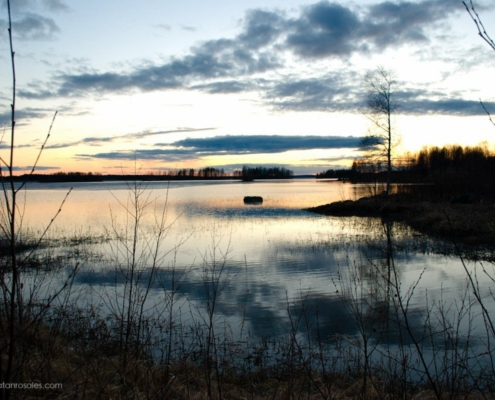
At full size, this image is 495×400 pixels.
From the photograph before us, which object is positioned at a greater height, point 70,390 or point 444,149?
point 444,149

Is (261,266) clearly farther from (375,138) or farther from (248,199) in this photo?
(248,199)

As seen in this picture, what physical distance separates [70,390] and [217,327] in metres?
3.93

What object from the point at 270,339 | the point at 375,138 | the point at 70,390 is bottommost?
the point at 270,339

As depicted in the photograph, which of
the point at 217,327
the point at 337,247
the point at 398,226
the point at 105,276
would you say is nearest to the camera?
the point at 217,327

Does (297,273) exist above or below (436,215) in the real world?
below

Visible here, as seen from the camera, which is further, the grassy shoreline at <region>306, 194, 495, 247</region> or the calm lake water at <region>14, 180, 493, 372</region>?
the grassy shoreline at <region>306, 194, 495, 247</region>

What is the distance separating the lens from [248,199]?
43.1 metres

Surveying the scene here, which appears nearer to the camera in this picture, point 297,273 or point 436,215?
point 297,273

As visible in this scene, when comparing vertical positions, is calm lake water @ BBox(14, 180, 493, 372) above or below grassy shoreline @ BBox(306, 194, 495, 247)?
below

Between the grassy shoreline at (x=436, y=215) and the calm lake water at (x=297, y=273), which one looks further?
the grassy shoreline at (x=436, y=215)

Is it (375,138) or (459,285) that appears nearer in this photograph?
(459,285)

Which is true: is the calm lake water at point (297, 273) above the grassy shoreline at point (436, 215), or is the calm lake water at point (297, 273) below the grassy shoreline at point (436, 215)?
below

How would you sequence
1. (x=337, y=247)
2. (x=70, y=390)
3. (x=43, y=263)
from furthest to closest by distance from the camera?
1. (x=337, y=247)
2. (x=43, y=263)
3. (x=70, y=390)

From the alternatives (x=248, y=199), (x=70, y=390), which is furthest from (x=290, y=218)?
(x=70, y=390)
